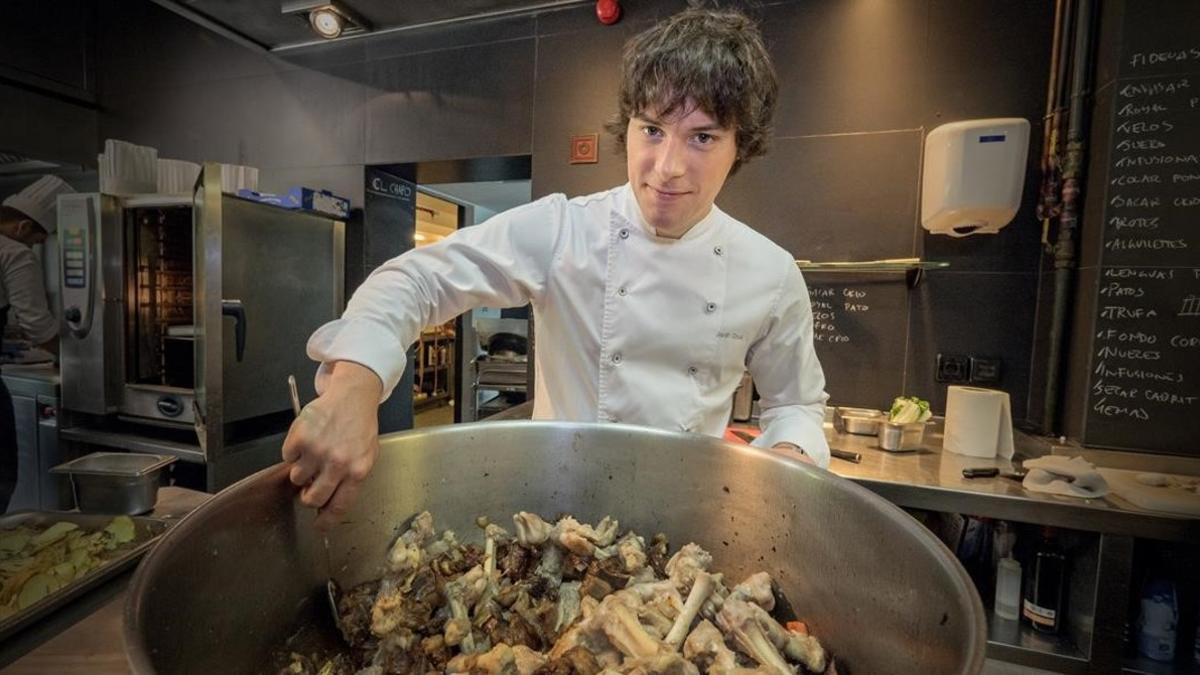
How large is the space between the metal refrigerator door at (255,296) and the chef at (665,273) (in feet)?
6.14

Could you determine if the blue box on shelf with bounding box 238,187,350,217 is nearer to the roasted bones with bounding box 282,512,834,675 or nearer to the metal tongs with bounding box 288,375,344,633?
the metal tongs with bounding box 288,375,344,633

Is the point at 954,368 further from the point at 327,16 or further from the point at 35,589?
the point at 327,16

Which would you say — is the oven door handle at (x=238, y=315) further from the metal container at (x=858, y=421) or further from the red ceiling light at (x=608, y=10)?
the metal container at (x=858, y=421)

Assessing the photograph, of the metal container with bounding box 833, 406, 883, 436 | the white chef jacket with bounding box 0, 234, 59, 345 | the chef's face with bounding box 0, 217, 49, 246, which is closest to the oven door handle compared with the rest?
the white chef jacket with bounding box 0, 234, 59, 345

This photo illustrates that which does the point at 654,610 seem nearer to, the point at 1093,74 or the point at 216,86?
the point at 1093,74

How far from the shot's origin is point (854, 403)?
2266 millimetres

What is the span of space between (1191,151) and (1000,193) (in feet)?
1.60

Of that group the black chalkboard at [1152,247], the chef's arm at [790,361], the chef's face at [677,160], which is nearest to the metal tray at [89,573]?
the chef's face at [677,160]

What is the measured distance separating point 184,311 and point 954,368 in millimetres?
3925

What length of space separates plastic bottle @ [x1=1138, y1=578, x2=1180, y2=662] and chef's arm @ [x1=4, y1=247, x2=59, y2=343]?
4708 mm

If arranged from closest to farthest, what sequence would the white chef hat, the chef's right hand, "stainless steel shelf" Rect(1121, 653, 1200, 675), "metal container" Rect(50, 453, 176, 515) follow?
1. the chef's right hand
2. "metal container" Rect(50, 453, 176, 515)
3. "stainless steel shelf" Rect(1121, 653, 1200, 675)
4. the white chef hat

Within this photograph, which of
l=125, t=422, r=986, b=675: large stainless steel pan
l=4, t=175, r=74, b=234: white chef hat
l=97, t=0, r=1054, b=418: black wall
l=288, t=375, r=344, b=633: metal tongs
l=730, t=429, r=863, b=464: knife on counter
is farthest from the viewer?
l=4, t=175, r=74, b=234: white chef hat

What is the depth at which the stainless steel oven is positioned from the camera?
232cm

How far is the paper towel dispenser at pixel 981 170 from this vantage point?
184 centimetres
